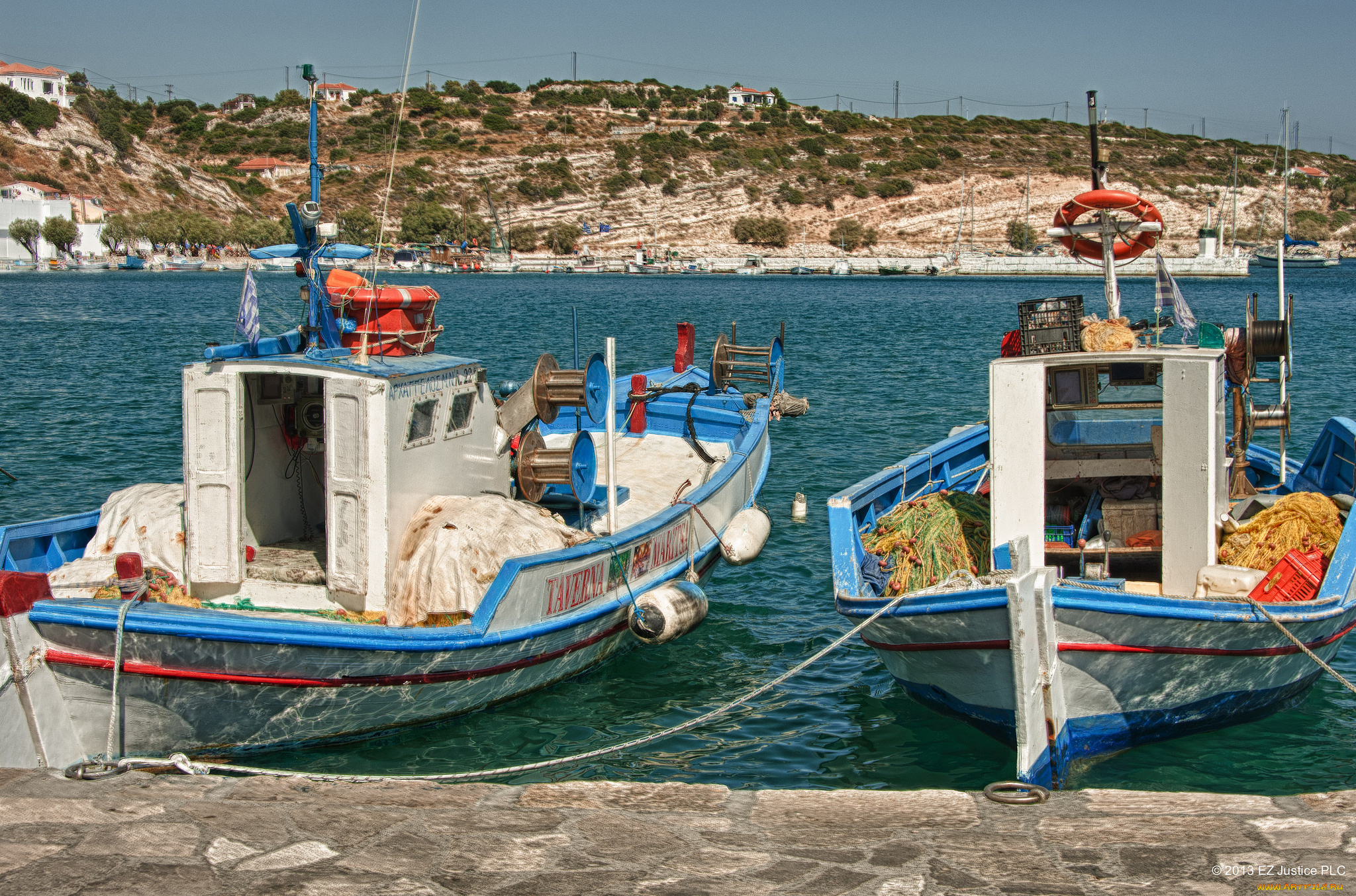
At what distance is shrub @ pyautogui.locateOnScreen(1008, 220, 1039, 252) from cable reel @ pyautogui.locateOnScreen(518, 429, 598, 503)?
127m

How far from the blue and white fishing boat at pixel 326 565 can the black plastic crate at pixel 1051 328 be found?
4021 mm

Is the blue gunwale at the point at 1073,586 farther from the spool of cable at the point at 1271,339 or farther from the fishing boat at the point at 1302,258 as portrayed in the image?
the fishing boat at the point at 1302,258

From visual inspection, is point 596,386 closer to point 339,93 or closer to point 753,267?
point 753,267

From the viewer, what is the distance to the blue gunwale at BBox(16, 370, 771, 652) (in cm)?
802

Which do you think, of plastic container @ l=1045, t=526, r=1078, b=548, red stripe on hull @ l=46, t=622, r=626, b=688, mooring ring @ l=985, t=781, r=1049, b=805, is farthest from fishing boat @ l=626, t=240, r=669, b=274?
mooring ring @ l=985, t=781, r=1049, b=805

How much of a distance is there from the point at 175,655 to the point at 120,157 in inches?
6281

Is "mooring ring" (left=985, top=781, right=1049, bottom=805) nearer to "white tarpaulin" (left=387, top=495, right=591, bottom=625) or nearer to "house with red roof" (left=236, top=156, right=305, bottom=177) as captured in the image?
"white tarpaulin" (left=387, top=495, right=591, bottom=625)

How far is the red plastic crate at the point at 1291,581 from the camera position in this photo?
9.39m

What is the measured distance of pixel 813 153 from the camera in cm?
16138

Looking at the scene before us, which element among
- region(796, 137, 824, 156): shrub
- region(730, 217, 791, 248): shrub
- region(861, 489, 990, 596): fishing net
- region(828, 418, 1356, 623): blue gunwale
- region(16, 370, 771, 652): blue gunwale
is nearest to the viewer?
region(16, 370, 771, 652): blue gunwale

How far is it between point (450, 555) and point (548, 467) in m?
2.36

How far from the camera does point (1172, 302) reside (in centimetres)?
1127

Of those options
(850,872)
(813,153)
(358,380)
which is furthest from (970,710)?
(813,153)

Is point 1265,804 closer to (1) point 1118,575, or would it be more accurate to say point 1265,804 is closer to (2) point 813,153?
(1) point 1118,575
